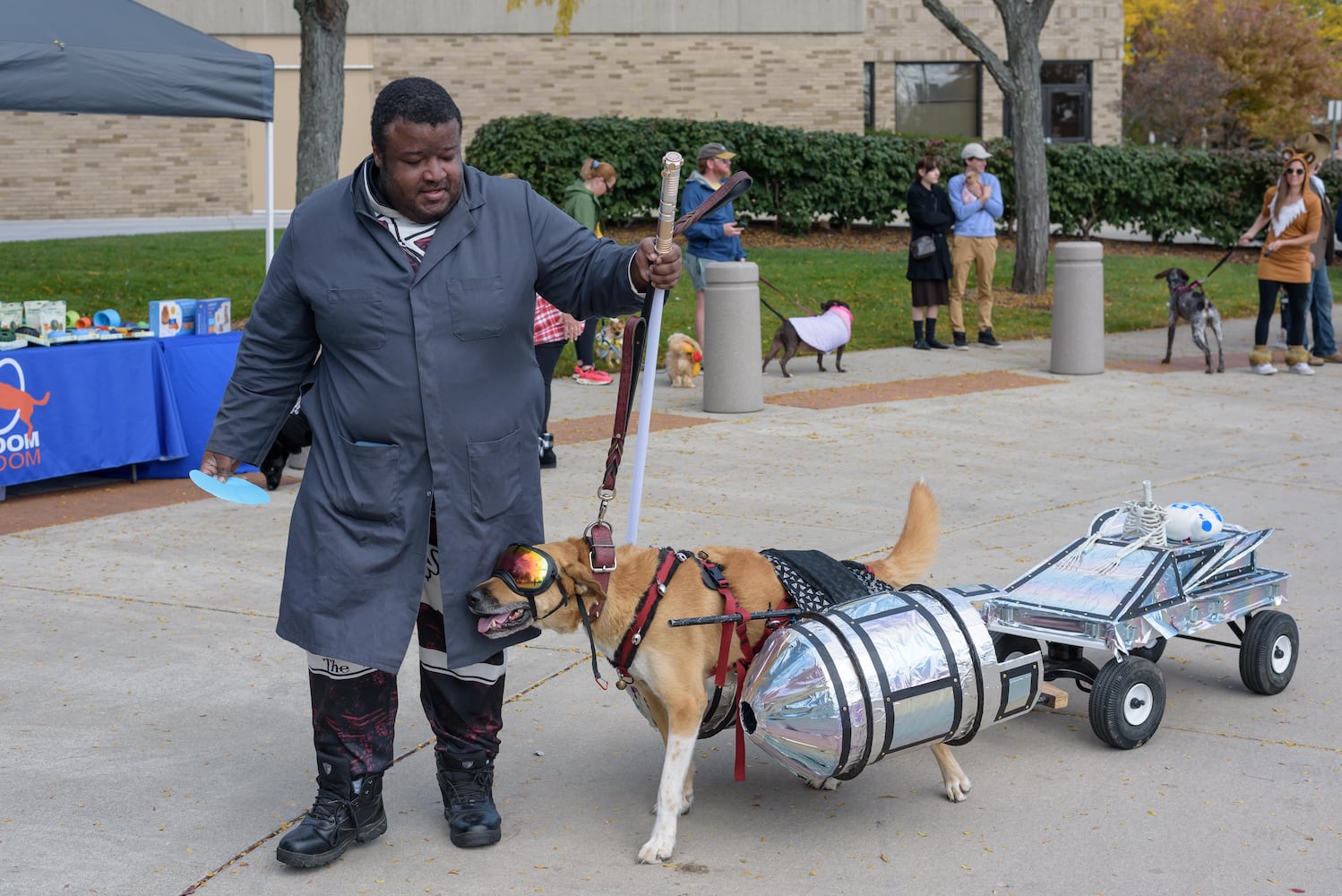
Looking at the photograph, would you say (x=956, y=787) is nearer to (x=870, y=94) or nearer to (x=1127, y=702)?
(x=1127, y=702)

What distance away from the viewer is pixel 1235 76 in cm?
3569

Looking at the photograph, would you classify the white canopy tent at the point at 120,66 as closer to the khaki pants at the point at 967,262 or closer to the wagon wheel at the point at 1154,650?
the wagon wheel at the point at 1154,650

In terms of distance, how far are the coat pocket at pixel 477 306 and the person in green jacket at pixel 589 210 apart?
783 cm

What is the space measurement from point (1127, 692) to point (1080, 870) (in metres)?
0.89

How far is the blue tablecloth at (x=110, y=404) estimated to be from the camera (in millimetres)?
7723

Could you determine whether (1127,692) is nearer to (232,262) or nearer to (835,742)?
(835,742)

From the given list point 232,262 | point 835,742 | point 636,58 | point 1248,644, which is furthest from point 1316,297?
point 636,58

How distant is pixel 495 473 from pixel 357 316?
53 centimetres

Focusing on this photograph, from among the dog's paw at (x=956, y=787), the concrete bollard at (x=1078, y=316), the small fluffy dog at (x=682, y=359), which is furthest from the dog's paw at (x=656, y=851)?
the concrete bollard at (x=1078, y=316)

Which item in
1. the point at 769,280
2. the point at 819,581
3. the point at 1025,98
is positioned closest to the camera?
the point at 819,581

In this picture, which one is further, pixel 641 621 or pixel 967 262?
pixel 967 262

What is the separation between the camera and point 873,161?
23594mm

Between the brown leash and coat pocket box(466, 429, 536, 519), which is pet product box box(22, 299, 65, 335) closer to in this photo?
coat pocket box(466, 429, 536, 519)

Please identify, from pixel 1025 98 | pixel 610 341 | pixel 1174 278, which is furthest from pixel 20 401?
pixel 1025 98
